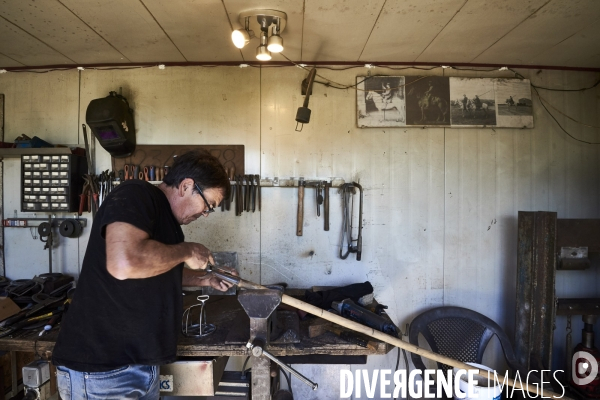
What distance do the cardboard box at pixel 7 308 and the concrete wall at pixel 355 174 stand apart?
642 mm

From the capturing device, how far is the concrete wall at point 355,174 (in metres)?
2.60

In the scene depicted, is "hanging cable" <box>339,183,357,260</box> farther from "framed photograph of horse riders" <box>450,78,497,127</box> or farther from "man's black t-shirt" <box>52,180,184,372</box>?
"man's black t-shirt" <box>52,180,184,372</box>

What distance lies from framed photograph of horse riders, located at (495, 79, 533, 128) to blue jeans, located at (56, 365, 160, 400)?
286 cm

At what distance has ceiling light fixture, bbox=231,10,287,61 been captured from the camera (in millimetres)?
1893

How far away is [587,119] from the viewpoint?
104 inches

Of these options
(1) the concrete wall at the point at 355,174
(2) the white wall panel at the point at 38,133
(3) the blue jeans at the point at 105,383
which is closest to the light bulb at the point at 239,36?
(1) the concrete wall at the point at 355,174

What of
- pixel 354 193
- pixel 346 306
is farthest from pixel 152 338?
pixel 354 193

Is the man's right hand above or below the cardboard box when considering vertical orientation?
above

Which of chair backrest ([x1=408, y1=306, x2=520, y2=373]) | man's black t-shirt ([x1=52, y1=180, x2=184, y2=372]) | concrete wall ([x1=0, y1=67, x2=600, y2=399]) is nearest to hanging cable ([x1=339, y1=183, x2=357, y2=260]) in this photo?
concrete wall ([x1=0, y1=67, x2=600, y2=399])

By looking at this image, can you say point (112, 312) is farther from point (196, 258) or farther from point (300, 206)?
point (300, 206)

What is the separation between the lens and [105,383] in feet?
4.31

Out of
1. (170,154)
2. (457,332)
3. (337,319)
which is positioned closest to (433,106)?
(457,332)

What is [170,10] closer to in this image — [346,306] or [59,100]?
[59,100]

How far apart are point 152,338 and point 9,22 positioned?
82.4 inches
